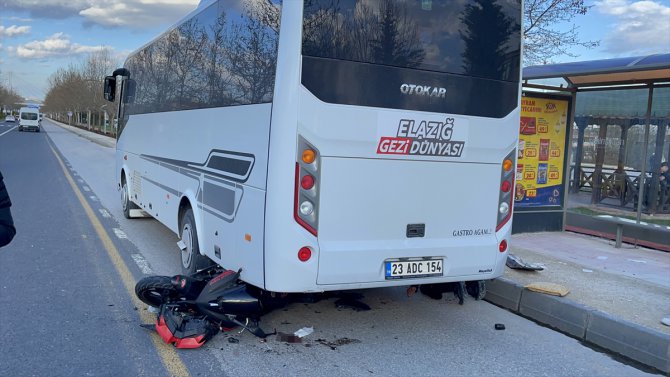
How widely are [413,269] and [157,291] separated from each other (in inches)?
92.7

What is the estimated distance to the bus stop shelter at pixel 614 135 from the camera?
30.2 feet

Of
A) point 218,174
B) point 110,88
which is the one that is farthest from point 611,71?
point 110,88

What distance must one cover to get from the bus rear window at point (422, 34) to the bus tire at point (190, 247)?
2776 millimetres

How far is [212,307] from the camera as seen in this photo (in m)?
4.71

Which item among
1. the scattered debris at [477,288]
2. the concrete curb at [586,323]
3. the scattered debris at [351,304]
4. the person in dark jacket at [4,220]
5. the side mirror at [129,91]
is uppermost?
the side mirror at [129,91]

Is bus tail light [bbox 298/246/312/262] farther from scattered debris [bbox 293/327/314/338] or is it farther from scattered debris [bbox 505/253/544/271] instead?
scattered debris [bbox 505/253/544/271]

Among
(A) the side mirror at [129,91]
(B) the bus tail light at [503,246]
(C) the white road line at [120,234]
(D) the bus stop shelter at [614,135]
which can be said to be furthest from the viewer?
(A) the side mirror at [129,91]

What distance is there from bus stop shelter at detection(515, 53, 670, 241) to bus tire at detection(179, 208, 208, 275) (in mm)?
5958

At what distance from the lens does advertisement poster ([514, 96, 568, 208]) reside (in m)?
9.40

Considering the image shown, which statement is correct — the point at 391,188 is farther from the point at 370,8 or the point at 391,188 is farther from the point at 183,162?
the point at 183,162

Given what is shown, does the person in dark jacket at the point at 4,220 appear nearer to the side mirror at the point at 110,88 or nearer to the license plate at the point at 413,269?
the license plate at the point at 413,269

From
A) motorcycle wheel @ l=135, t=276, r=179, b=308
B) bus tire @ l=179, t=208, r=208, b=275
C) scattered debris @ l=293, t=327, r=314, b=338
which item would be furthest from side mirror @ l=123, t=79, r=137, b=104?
scattered debris @ l=293, t=327, r=314, b=338

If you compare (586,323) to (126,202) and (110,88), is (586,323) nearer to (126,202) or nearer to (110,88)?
(126,202)

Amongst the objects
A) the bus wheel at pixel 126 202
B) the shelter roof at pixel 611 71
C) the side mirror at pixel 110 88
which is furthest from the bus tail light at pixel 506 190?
the side mirror at pixel 110 88
